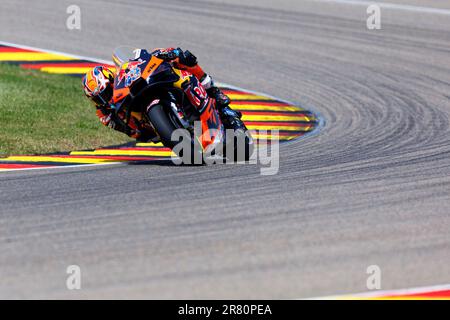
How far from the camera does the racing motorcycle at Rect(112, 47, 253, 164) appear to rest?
1181cm

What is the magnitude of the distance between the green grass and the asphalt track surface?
179cm

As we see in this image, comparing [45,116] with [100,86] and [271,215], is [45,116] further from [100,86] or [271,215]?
[271,215]

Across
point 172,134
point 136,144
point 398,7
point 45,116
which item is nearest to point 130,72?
point 172,134

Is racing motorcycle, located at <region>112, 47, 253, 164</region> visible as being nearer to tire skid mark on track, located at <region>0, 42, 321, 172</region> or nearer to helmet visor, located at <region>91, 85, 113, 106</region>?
helmet visor, located at <region>91, 85, 113, 106</region>

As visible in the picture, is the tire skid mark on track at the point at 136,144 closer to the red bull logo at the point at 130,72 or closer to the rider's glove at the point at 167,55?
the red bull logo at the point at 130,72

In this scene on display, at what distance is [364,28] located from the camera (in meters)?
22.5

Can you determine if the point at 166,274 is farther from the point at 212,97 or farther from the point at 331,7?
the point at 331,7

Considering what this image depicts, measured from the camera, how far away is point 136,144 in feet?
47.1

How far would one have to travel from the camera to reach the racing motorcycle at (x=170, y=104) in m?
11.8

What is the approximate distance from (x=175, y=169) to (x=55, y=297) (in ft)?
14.7

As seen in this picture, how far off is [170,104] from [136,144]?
253cm

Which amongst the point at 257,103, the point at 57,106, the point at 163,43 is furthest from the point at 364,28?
the point at 57,106

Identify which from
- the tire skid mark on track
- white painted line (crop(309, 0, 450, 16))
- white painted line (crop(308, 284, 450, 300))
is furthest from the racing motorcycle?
white painted line (crop(309, 0, 450, 16))

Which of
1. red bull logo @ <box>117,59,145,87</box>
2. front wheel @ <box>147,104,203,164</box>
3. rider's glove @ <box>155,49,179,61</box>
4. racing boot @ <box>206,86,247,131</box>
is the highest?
rider's glove @ <box>155,49,179,61</box>
